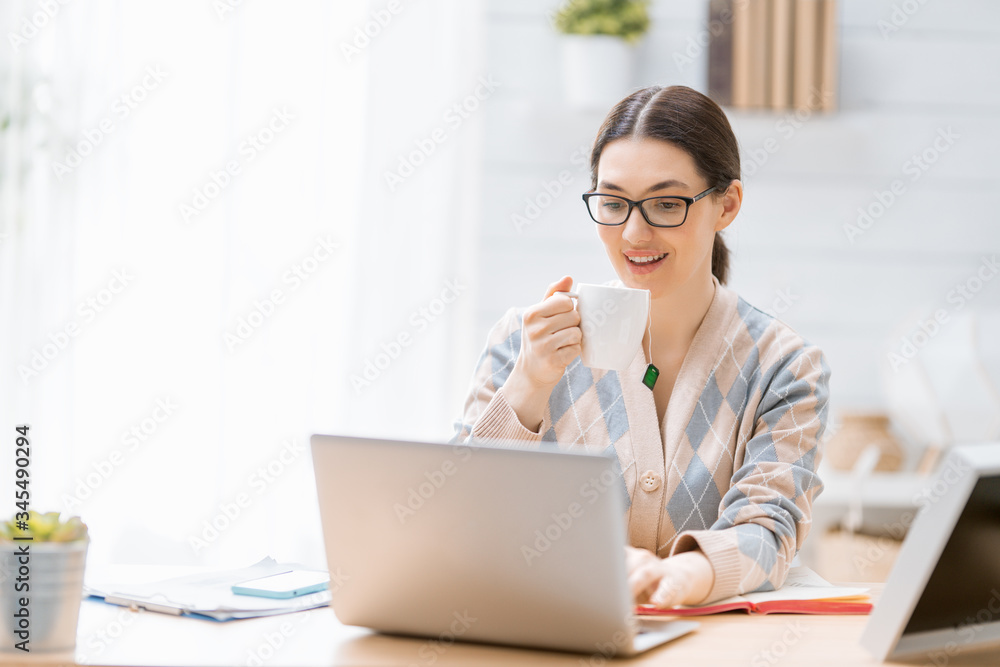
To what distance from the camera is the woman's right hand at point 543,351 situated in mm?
1324

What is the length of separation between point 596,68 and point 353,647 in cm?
222

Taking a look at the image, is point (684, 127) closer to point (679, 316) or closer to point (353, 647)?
point (679, 316)

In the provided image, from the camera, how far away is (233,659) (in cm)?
88

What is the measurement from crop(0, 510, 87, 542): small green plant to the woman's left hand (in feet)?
1.73

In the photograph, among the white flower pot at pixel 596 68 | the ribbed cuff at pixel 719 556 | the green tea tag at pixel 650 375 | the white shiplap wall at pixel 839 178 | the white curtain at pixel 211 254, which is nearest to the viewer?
the ribbed cuff at pixel 719 556

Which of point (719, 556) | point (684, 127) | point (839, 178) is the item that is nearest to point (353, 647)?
point (719, 556)

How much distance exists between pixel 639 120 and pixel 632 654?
0.87 metres

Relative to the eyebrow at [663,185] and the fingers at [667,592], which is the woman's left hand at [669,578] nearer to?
A: the fingers at [667,592]

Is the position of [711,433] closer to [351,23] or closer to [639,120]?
[639,120]

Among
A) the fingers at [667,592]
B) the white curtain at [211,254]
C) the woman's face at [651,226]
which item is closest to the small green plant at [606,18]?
the white curtain at [211,254]

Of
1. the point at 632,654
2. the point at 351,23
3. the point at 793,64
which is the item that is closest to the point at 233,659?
the point at 632,654

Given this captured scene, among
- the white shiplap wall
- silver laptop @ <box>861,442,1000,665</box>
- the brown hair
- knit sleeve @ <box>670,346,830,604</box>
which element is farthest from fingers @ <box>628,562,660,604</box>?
the white shiplap wall

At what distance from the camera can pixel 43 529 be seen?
0.90 metres

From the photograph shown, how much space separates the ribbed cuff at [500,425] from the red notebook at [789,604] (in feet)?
1.27
